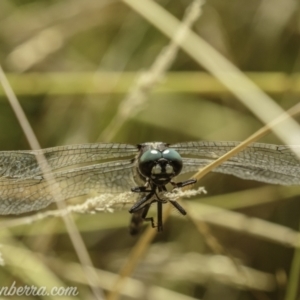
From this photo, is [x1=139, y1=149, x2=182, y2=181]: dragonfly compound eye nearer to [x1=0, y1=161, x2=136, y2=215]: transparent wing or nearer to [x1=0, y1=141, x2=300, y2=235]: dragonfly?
[x1=0, y1=141, x2=300, y2=235]: dragonfly

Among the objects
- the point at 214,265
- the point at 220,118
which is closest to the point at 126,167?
the point at 214,265

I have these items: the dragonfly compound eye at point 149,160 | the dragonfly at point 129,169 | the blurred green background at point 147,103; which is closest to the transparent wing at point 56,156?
the dragonfly at point 129,169

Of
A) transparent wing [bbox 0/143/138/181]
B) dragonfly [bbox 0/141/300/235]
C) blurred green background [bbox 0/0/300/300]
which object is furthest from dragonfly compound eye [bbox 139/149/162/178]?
blurred green background [bbox 0/0/300/300]

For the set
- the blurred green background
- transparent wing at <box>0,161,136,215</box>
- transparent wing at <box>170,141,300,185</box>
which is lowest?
transparent wing at <box>0,161,136,215</box>

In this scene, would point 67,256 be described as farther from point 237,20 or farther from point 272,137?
point 237,20

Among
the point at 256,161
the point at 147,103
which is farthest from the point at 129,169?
the point at 147,103

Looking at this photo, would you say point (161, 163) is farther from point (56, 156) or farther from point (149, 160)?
point (56, 156)

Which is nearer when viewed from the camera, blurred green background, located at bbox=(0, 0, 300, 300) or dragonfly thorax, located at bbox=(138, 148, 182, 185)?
dragonfly thorax, located at bbox=(138, 148, 182, 185)
